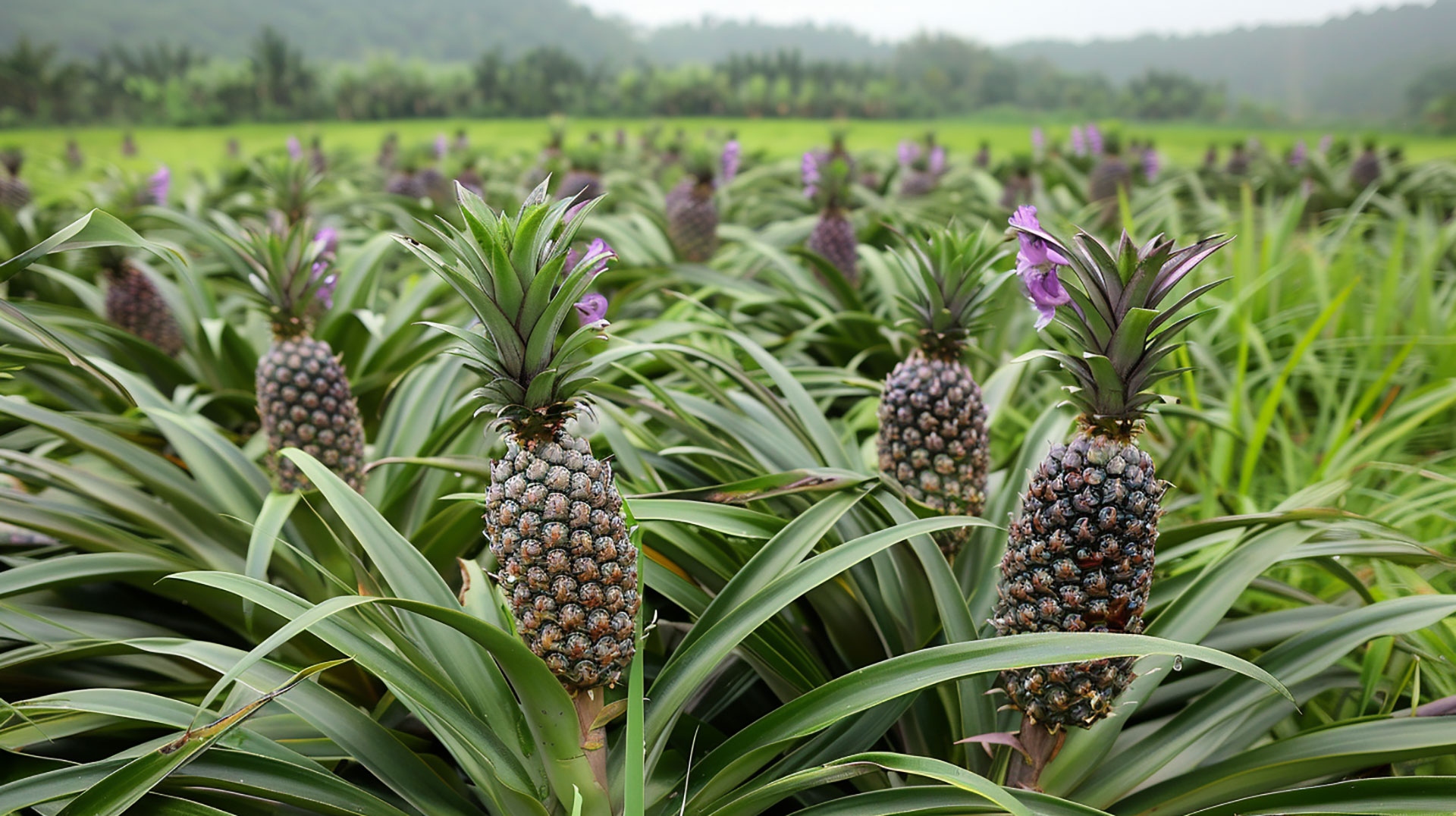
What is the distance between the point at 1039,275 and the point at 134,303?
168 inches

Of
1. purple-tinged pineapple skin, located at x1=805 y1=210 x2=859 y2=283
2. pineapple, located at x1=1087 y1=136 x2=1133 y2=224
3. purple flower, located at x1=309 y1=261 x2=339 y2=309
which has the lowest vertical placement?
purple flower, located at x1=309 y1=261 x2=339 y2=309

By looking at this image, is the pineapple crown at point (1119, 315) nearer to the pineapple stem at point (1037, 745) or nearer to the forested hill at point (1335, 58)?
the pineapple stem at point (1037, 745)

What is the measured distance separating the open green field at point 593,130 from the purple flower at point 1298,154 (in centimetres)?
85

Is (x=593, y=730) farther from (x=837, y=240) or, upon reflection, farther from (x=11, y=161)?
(x=11, y=161)

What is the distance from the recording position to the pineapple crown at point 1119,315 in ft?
4.22

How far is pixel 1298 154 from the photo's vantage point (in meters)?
9.70

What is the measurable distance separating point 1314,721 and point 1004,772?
0.95m

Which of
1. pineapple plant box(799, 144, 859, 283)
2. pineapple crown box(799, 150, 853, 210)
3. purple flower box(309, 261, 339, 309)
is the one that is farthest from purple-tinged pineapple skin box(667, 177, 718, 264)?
purple flower box(309, 261, 339, 309)

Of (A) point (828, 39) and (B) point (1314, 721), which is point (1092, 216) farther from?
(A) point (828, 39)

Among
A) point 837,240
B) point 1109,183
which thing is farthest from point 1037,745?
point 1109,183

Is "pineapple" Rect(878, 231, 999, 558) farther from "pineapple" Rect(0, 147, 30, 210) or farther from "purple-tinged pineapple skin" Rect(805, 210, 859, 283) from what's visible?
"pineapple" Rect(0, 147, 30, 210)

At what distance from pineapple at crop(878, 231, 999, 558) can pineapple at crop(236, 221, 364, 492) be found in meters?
1.65

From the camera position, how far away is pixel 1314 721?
1.94 meters

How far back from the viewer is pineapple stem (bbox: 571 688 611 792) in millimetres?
1492
